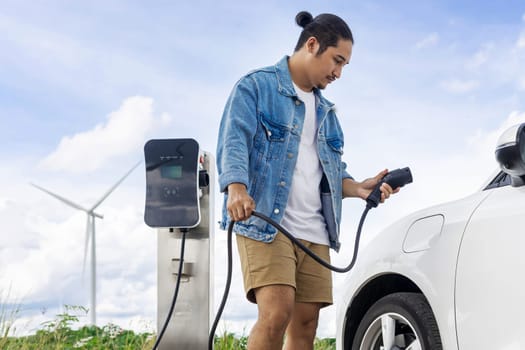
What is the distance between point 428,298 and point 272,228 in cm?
66

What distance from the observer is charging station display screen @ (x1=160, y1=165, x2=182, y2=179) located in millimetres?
3932

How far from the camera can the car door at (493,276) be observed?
2.21 metres

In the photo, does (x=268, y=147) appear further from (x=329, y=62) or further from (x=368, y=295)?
(x=368, y=295)

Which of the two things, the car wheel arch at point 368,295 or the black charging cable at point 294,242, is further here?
the car wheel arch at point 368,295

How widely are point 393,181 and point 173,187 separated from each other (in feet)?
4.31

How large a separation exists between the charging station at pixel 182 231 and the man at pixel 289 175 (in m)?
0.94

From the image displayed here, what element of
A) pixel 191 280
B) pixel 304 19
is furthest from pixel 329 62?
pixel 191 280

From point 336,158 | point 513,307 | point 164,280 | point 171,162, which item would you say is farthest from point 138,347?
point 513,307

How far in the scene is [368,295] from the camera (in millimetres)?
3004

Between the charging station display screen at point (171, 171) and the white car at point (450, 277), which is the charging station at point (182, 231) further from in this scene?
the white car at point (450, 277)

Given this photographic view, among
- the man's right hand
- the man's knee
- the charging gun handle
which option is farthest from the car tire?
the man's right hand

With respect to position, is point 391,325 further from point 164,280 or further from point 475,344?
point 164,280

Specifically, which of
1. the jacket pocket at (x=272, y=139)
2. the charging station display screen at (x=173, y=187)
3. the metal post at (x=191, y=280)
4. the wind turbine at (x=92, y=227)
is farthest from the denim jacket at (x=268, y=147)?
the wind turbine at (x=92, y=227)

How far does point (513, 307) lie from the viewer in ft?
7.24
